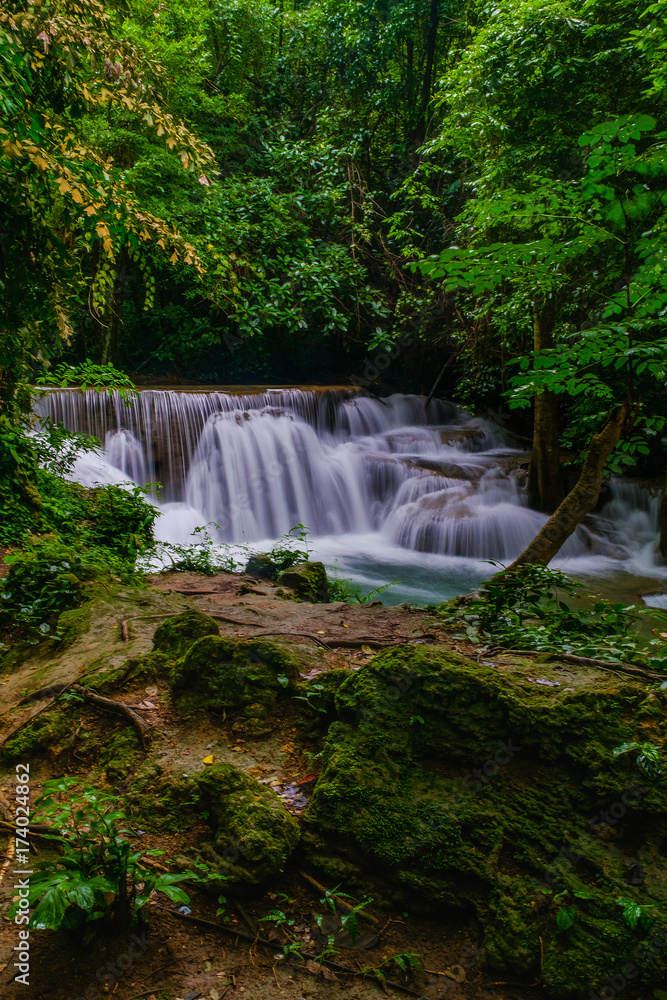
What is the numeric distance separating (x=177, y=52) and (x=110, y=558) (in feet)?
40.2

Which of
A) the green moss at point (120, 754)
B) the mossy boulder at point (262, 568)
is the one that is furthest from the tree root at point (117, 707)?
the mossy boulder at point (262, 568)

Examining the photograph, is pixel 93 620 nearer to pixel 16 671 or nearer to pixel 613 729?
pixel 16 671

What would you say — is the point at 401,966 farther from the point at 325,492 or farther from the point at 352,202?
the point at 352,202

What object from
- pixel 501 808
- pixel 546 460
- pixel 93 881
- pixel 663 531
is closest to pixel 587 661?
pixel 501 808

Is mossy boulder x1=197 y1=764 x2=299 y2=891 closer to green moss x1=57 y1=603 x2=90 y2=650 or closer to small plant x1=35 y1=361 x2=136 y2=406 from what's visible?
green moss x1=57 y1=603 x2=90 y2=650

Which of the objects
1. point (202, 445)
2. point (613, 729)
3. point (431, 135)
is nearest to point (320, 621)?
point (613, 729)

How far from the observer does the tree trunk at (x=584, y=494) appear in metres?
4.64

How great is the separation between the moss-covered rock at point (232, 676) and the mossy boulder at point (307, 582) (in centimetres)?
285

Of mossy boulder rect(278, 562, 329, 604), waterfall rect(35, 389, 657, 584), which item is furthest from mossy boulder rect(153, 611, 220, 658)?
waterfall rect(35, 389, 657, 584)

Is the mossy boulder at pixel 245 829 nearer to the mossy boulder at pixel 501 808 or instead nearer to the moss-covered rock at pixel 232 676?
the mossy boulder at pixel 501 808

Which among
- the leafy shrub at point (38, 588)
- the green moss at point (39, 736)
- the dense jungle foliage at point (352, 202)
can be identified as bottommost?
the green moss at point (39, 736)

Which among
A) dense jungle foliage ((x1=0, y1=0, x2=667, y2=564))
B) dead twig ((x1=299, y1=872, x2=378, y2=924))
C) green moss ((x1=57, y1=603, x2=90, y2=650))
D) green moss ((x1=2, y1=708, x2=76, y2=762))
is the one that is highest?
dense jungle foliage ((x1=0, y1=0, x2=667, y2=564))

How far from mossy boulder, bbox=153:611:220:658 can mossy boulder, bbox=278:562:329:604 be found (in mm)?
2496

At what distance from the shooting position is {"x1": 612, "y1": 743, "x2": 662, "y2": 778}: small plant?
215 centimetres
